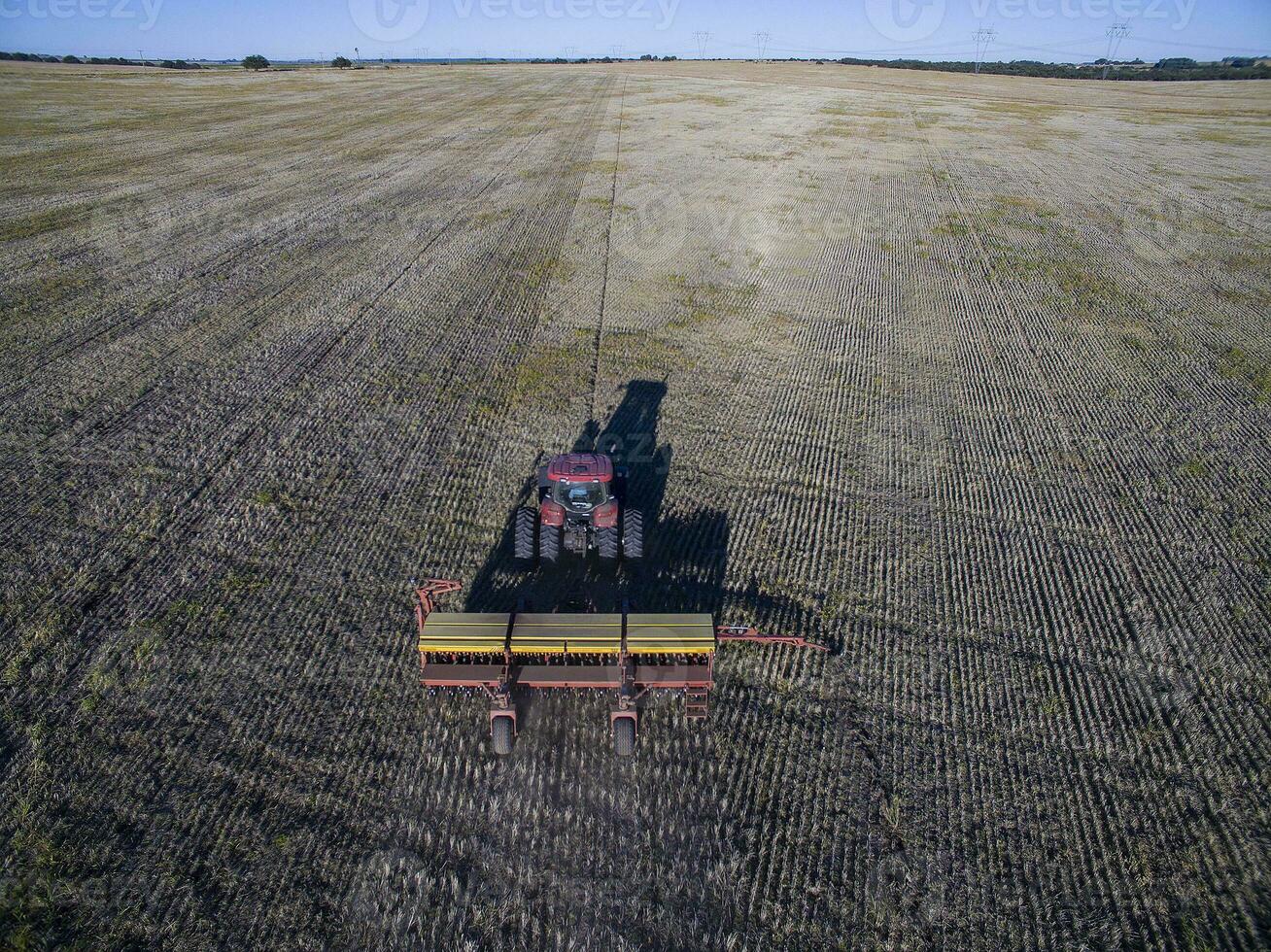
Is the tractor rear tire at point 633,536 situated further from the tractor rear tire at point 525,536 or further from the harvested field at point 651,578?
the tractor rear tire at point 525,536

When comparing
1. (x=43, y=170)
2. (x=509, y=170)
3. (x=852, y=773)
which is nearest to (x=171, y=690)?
(x=852, y=773)

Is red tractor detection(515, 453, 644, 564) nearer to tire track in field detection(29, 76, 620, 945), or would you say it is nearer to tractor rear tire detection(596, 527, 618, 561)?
tractor rear tire detection(596, 527, 618, 561)

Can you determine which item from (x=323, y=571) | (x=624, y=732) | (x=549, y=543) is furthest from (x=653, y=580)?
(x=323, y=571)

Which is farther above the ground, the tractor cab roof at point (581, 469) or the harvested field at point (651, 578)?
the tractor cab roof at point (581, 469)

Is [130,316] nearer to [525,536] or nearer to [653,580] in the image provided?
[525,536]

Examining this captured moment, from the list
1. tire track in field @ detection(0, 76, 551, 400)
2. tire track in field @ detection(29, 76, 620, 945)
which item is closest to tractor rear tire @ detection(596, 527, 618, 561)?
tire track in field @ detection(29, 76, 620, 945)

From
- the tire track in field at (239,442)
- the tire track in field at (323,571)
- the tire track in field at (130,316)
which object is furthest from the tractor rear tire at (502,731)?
the tire track in field at (130,316)

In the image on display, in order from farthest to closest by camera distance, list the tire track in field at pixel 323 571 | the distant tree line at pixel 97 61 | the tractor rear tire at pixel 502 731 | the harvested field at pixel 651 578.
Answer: the distant tree line at pixel 97 61, the tire track in field at pixel 323 571, the tractor rear tire at pixel 502 731, the harvested field at pixel 651 578
